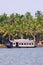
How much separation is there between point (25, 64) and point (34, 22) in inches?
3087

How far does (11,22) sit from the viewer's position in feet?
425

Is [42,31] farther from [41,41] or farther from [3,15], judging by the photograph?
[3,15]

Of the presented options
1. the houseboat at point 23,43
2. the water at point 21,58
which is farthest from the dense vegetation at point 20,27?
the water at point 21,58

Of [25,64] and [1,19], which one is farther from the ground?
[1,19]

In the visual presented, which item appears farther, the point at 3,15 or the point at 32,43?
the point at 3,15

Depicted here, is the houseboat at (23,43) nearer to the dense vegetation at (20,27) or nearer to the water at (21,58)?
the dense vegetation at (20,27)

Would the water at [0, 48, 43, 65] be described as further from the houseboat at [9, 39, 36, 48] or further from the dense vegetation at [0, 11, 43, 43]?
the dense vegetation at [0, 11, 43, 43]

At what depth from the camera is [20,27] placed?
124m

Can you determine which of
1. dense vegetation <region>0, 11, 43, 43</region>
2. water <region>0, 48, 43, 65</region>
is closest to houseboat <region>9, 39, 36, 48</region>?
dense vegetation <region>0, 11, 43, 43</region>

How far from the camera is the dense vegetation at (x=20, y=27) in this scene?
12388 cm

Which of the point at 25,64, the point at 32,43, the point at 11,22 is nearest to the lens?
the point at 25,64

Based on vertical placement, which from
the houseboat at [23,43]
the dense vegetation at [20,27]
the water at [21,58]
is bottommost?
the water at [21,58]

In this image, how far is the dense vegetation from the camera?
124 metres

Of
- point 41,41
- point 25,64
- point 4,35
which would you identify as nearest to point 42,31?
point 41,41
